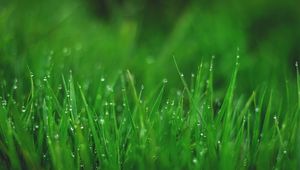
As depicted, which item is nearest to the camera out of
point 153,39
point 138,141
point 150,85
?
point 138,141

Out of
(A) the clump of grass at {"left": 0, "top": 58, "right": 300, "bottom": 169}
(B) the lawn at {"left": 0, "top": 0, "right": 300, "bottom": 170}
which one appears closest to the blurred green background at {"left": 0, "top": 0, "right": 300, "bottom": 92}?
(B) the lawn at {"left": 0, "top": 0, "right": 300, "bottom": 170}

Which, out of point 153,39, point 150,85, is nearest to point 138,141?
point 150,85

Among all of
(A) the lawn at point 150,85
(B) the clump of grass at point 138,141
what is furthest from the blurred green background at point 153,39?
(B) the clump of grass at point 138,141

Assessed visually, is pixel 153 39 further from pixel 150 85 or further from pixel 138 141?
pixel 138 141

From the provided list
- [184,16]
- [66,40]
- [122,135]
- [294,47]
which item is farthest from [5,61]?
[294,47]

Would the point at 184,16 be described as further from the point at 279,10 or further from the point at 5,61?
the point at 5,61

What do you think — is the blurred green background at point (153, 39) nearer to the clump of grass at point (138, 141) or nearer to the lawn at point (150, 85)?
the lawn at point (150, 85)

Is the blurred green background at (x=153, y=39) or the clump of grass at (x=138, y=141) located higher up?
the blurred green background at (x=153, y=39)

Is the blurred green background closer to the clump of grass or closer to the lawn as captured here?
the lawn

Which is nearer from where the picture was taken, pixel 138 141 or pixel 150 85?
pixel 138 141

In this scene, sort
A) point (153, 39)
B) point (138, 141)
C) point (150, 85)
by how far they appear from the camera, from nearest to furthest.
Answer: point (138, 141), point (150, 85), point (153, 39)
